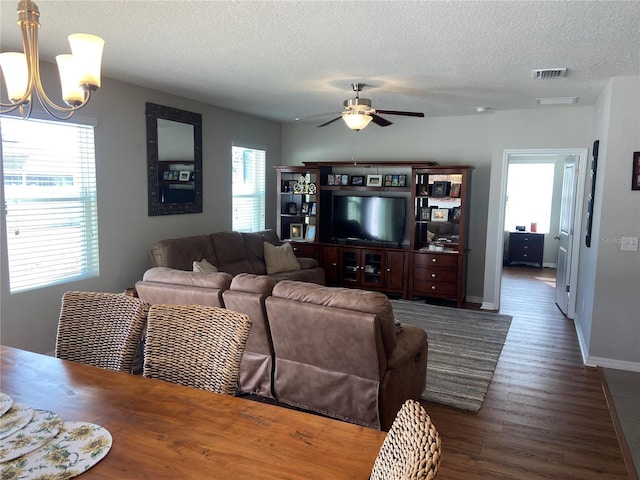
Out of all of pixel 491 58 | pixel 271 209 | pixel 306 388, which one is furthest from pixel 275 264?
pixel 491 58

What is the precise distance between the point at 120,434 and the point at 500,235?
550cm

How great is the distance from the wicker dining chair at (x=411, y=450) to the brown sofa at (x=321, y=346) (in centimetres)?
152

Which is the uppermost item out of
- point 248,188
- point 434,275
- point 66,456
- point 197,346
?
point 248,188

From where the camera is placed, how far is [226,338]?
180 cm

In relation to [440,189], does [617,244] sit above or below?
Result: below

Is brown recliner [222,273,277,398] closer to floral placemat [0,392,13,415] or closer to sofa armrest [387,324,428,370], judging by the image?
sofa armrest [387,324,428,370]

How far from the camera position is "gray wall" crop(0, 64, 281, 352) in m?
3.83

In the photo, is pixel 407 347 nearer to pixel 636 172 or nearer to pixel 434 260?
pixel 636 172

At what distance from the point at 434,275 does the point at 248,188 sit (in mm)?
2976

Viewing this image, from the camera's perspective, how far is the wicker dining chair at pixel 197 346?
70.1 inches

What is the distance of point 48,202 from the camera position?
3.99 meters

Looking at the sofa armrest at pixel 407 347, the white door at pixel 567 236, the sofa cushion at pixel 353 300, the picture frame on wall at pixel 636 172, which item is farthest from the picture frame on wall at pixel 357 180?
the sofa cushion at pixel 353 300

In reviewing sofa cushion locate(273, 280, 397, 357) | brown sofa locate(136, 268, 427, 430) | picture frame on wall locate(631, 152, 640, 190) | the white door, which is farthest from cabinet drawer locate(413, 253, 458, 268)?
sofa cushion locate(273, 280, 397, 357)

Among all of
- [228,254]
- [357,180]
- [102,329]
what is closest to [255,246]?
[228,254]
